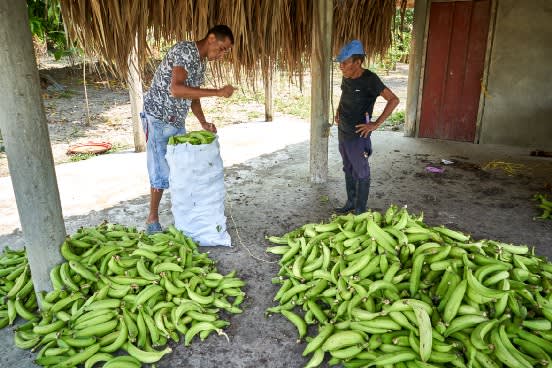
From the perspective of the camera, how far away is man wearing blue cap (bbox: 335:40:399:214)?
13.6ft

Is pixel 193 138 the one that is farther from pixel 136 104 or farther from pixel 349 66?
pixel 136 104

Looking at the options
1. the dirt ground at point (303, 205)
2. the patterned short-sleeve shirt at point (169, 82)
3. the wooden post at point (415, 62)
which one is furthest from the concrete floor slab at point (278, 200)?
the patterned short-sleeve shirt at point (169, 82)

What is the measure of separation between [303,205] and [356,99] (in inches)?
55.6

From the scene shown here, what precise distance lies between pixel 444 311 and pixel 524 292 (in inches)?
19.1

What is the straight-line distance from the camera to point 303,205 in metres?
5.07

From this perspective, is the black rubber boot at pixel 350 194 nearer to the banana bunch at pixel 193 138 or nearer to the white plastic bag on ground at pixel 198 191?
the white plastic bag on ground at pixel 198 191

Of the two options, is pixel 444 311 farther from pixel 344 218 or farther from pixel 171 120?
pixel 171 120

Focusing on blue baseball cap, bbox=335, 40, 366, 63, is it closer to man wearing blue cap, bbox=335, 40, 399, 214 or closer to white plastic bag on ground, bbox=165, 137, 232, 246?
man wearing blue cap, bbox=335, 40, 399, 214

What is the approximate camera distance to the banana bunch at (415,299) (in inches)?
92.7

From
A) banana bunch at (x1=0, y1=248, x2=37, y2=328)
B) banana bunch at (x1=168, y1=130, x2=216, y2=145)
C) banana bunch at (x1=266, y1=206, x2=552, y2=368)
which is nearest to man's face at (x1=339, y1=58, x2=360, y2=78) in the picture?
banana bunch at (x1=168, y1=130, x2=216, y2=145)

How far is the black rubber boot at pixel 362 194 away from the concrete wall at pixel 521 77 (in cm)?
433

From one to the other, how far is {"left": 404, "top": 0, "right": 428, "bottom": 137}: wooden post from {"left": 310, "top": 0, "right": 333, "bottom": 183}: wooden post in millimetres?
3178

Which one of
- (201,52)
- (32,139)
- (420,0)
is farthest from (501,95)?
(32,139)

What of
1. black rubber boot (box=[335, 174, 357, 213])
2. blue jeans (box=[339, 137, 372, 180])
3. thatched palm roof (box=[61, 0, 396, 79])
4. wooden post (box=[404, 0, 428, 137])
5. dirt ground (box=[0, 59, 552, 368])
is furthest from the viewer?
wooden post (box=[404, 0, 428, 137])
